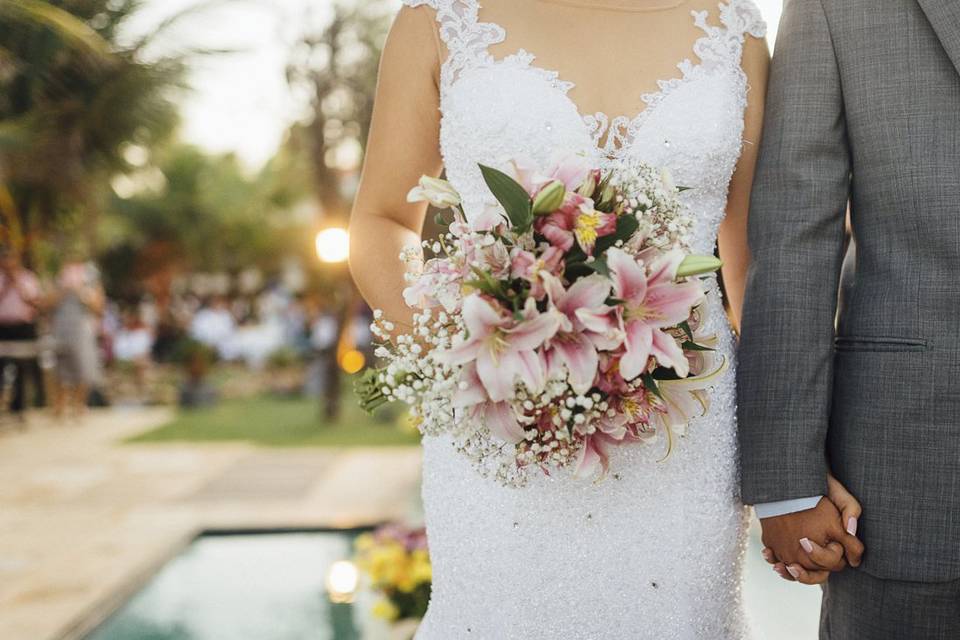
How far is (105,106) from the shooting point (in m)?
12.3

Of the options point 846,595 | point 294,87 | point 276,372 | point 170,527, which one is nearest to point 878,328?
point 846,595

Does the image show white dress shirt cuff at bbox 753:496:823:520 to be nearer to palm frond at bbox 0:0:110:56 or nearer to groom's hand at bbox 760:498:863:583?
groom's hand at bbox 760:498:863:583

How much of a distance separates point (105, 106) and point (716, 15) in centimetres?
1157

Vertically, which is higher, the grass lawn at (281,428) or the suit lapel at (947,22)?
the suit lapel at (947,22)

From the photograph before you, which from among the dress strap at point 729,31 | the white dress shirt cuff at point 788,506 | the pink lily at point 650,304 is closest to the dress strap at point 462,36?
the dress strap at point 729,31

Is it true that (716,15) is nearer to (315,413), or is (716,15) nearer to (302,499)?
(302,499)

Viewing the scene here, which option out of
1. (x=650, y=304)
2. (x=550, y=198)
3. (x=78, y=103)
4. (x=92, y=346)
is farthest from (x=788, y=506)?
(x=92, y=346)

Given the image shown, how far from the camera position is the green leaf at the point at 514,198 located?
149cm

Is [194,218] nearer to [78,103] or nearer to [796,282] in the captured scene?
[78,103]

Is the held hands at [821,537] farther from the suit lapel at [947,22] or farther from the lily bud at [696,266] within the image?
the suit lapel at [947,22]

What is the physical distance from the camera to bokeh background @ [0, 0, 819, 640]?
5359 mm

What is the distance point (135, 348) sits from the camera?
58.3 ft

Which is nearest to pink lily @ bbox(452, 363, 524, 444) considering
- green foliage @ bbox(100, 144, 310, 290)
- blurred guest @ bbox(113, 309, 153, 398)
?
blurred guest @ bbox(113, 309, 153, 398)

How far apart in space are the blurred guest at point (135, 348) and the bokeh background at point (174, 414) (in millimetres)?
61
